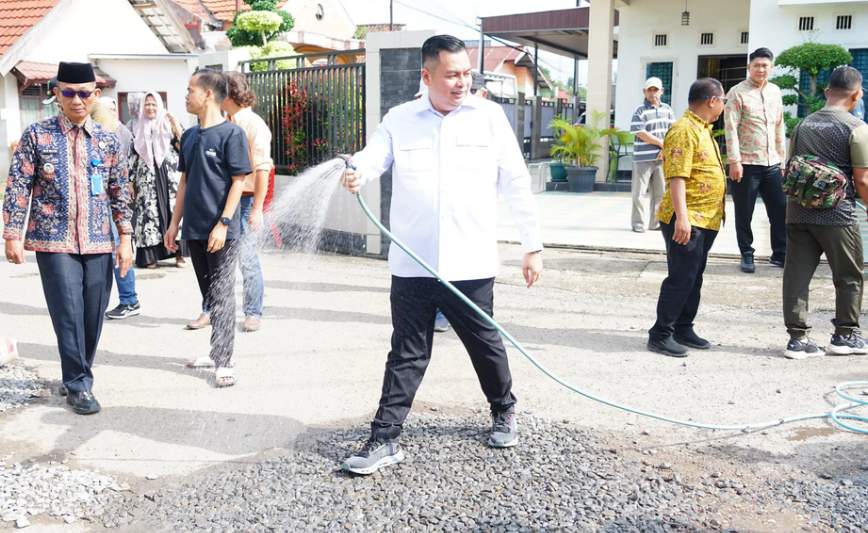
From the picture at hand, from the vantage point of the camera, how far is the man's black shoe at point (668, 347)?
602 centimetres

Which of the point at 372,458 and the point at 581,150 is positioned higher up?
the point at 581,150

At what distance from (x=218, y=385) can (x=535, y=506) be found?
2.50 meters

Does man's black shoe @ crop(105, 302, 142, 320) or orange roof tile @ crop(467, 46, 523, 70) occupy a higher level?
orange roof tile @ crop(467, 46, 523, 70)

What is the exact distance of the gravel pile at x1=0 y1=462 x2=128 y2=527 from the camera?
3.71 m

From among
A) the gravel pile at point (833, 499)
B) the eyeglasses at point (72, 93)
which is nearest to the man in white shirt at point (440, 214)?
the gravel pile at point (833, 499)

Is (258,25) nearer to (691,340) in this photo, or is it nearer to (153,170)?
(153,170)

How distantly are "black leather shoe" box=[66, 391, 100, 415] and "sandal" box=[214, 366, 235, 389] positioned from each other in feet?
2.39

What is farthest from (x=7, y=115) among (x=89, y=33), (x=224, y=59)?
(x=224, y=59)

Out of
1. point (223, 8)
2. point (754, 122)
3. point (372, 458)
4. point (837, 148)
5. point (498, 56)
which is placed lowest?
point (372, 458)

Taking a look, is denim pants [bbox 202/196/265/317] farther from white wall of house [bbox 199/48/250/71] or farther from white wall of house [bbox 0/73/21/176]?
white wall of house [bbox 0/73/21/176]

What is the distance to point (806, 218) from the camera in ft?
19.4

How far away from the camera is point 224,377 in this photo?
17.7 ft

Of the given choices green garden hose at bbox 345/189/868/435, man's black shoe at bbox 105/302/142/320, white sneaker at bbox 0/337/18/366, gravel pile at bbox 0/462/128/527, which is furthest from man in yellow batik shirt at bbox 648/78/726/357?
white sneaker at bbox 0/337/18/366

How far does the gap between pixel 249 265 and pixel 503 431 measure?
2.84 metres
